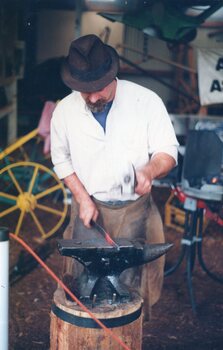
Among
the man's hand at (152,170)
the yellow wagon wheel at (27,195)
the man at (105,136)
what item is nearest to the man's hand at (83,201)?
the man at (105,136)

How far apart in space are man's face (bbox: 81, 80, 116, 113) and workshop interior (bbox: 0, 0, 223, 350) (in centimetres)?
87

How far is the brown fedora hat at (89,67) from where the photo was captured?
159 inches

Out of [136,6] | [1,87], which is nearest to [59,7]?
[136,6]

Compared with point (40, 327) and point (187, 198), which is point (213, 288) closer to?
point (187, 198)

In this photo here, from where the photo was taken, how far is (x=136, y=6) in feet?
Result: 22.1

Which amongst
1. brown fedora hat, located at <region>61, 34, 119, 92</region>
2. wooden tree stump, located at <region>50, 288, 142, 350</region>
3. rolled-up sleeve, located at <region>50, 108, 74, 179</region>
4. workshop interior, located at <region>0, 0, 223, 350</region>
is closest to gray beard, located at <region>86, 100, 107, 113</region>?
brown fedora hat, located at <region>61, 34, 119, 92</region>

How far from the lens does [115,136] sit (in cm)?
434

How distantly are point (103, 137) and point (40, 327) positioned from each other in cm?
224

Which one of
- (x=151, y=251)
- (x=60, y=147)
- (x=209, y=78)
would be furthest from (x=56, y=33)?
(x=151, y=251)

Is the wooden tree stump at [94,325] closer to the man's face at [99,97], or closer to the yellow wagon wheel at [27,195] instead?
the man's face at [99,97]

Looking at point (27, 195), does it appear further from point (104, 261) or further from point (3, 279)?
point (3, 279)

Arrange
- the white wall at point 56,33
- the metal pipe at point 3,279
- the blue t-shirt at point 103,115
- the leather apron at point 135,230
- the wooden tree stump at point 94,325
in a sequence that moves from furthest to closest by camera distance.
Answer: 1. the white wall at point 56,33
2. the leather apron at point 135,230
3. the blue t-shirt at point 103,115
4. the wooden tree stump at point 94,325
5. the metal pipe at point 3,279

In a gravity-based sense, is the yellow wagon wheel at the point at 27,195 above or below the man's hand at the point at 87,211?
below

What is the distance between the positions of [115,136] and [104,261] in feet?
3.55
